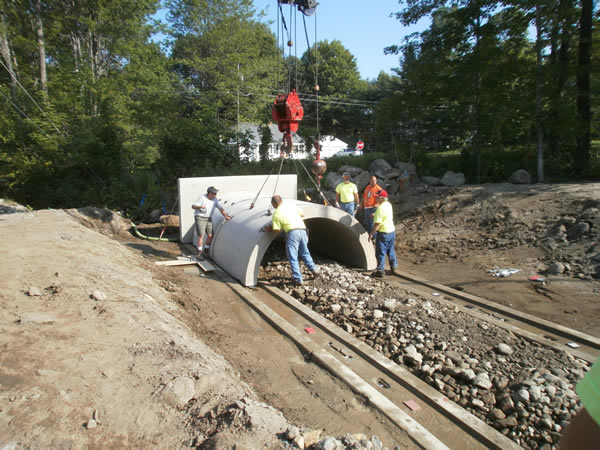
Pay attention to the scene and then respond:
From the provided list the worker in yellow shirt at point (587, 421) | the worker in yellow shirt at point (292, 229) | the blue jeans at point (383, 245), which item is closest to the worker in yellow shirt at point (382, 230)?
the blue jeans at point (383, 245)

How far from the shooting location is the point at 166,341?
14.2ft

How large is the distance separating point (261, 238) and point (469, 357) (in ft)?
13.2

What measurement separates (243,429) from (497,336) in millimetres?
4007

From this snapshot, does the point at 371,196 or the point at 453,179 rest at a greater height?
the point at 453,179

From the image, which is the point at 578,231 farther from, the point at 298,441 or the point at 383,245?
the point at 298,441

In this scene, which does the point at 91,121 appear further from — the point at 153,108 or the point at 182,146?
the point at 182,146

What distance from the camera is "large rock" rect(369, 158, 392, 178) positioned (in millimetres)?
17750

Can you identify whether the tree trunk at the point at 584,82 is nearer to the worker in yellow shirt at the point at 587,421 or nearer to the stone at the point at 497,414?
the stone at the point at 497,414

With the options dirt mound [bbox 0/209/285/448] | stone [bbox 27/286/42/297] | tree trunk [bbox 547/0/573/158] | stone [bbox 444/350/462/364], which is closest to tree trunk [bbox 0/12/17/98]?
dirt mound [bbox 0/209/285/448]

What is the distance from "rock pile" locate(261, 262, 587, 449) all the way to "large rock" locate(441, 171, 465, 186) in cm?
1054

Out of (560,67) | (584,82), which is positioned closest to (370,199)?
(560,67)

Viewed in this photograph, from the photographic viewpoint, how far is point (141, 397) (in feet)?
11.0

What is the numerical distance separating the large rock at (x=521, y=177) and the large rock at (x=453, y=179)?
6.31 ft

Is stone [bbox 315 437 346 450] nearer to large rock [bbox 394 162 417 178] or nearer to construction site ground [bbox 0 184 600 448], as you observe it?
construction site ground [bbox 0 184 600 448]
